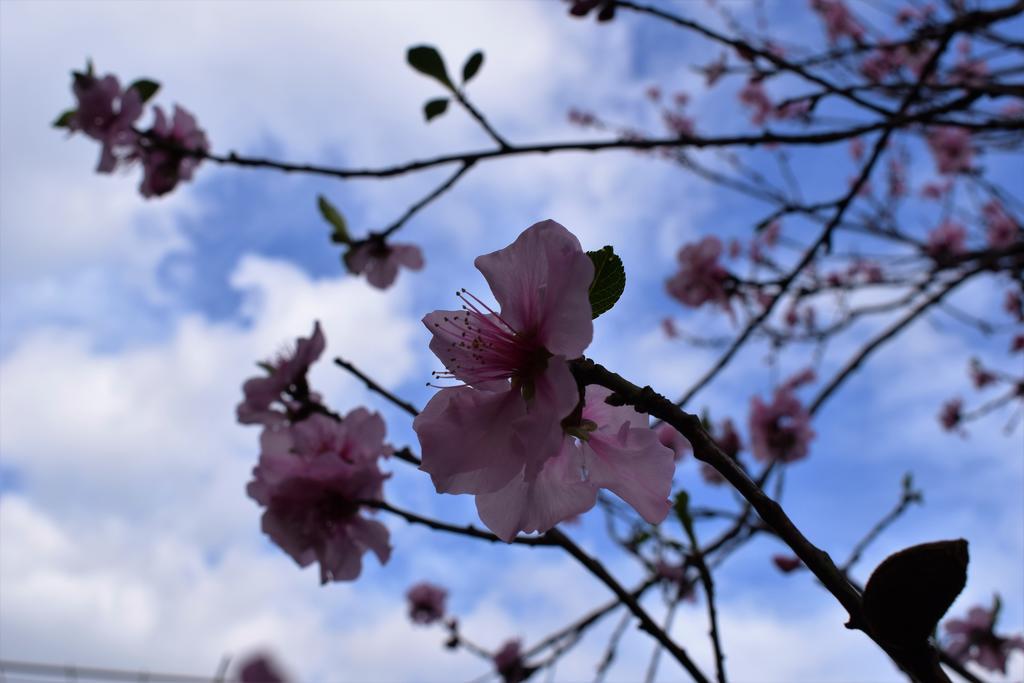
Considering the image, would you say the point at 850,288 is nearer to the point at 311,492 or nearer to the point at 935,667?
the point at 311,492

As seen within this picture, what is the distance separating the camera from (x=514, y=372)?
80 cm

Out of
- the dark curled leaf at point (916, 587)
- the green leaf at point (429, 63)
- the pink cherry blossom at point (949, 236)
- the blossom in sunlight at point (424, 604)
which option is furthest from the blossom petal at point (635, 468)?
the pink cherry blossom at point (949, 236)

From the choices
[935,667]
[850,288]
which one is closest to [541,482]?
[935,667]

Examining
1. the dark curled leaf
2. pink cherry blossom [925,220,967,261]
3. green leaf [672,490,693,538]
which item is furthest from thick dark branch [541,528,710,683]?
pink cherry blossom [925,220,967,261]

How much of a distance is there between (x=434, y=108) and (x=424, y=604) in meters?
3.51

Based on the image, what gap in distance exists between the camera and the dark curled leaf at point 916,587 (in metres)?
0.44

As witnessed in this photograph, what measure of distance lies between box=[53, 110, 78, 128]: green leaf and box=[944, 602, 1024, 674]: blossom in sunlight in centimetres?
387

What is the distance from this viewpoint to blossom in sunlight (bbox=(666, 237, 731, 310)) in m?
2.94

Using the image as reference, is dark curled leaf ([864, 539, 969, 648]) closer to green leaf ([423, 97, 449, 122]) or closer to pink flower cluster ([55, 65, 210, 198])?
green leaf ([423, 97, 449, 122])

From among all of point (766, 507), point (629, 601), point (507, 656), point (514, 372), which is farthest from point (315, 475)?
point (507, 656)

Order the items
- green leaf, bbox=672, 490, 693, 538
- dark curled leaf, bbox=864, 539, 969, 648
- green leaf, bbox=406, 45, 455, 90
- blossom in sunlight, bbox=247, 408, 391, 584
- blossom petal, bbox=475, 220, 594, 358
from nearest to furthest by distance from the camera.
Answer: dark curled leaf, bbox=864, 539, 969, 648
blossom petal, bbox=475, 220, 594, 358
green leaf, bbox=672, 490, 693, 538
blossom in sunlight, bbox=247, 408, 391, 584
green leaf, bbox=406, 45, 455, 90

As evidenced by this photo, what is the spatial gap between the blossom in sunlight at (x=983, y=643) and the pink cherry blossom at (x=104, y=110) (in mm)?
3677

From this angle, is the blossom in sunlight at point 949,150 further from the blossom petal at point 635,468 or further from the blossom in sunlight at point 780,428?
the blossom petal at point 635,468

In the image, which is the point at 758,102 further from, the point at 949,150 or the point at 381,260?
the point at 381,260
